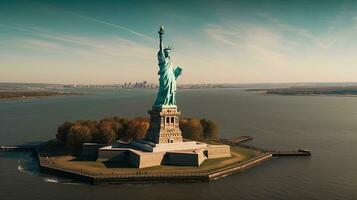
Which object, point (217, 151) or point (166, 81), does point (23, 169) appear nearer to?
point (166, 81)

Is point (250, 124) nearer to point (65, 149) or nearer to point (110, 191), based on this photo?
point (65, 149)

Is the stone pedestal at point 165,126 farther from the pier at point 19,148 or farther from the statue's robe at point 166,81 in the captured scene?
the pier at point 19,148

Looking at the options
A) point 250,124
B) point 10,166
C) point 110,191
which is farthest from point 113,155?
point 250,124

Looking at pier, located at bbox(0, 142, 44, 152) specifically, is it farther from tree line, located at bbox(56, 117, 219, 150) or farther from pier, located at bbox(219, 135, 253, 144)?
pier, located at bbox(219, 135, 253, 144)

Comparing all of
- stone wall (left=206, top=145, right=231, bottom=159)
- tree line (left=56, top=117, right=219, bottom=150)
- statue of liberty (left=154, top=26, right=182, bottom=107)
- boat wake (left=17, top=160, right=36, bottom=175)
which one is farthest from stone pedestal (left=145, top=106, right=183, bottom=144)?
→ boat wake (left=17, top=160, right=36, bottom=175)

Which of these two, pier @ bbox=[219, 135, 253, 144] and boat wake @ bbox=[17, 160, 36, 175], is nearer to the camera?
boat wake @ bbox=[17, 160, 36, 175]
